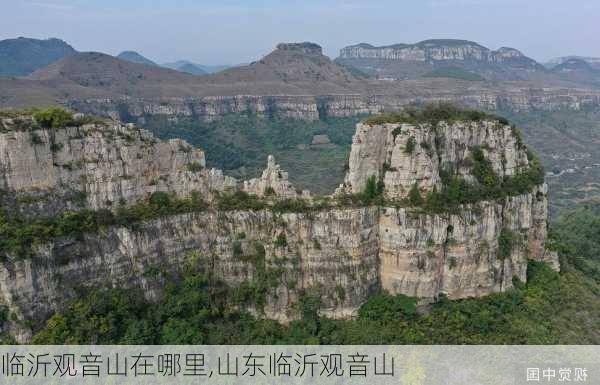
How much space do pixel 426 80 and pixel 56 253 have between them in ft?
383

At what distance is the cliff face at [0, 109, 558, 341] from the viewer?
26.6 meters

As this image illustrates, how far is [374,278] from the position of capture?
29969 mm

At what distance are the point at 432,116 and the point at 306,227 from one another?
31.3 feet

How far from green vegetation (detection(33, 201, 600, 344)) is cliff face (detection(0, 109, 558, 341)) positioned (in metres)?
0.55

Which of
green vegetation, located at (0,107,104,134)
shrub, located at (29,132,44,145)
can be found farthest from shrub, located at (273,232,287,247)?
shrub, located at (29,132,44,145)

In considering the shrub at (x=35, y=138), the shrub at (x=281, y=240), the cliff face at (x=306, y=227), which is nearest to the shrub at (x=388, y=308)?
the cliff face at (x=306, y=227)

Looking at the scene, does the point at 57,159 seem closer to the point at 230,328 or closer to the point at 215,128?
the point at 230,328

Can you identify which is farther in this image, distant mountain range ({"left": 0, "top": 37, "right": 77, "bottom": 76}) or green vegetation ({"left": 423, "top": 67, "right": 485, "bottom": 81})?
distant mountain range ({"left": 0, "top": 37, "right": 77, "bottom": 76})

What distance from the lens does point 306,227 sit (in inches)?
1134

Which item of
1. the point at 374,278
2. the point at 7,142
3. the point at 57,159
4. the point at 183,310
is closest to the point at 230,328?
the point at 183,310

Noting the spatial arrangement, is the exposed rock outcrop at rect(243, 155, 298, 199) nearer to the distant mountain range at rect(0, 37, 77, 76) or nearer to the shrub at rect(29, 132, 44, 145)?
the shrub at rect(29, 132, 44, 145)

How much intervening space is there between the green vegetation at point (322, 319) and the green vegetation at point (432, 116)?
9429mm

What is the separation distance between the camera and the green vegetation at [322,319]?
85.9ft

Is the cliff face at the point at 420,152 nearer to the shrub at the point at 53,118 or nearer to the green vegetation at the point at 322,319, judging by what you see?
the green vegetation at the point at 322,319
